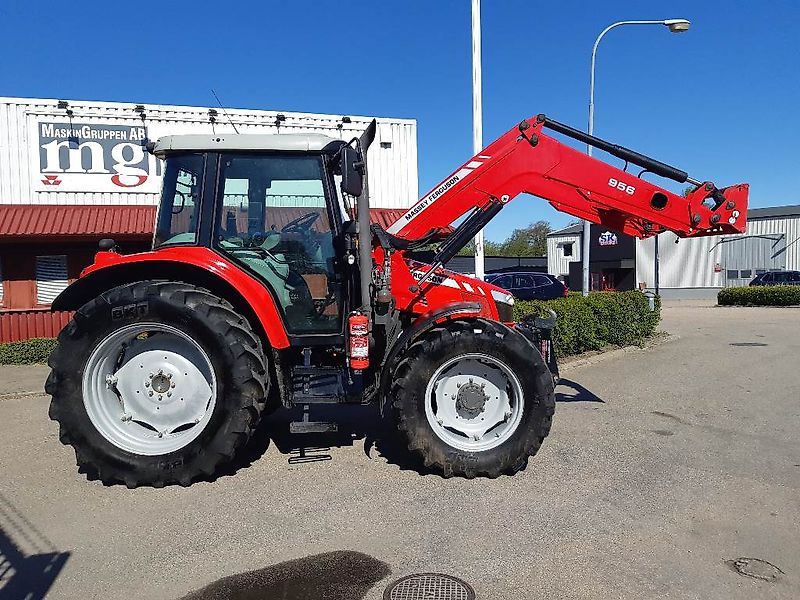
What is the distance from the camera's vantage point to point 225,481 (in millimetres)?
4672

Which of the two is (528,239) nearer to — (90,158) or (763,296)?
(763,296)

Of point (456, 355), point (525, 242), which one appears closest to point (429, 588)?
point (456, 355)

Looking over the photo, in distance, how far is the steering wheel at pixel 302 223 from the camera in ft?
16.2

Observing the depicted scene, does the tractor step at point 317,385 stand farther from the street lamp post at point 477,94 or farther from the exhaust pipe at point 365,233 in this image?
the street lamp post at point 477,94

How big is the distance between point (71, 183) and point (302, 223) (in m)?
10.3

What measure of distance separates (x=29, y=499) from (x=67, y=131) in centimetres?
1083

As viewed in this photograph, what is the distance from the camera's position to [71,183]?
12719mm

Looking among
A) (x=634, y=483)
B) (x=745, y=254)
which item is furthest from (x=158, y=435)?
(x=745, y=254)

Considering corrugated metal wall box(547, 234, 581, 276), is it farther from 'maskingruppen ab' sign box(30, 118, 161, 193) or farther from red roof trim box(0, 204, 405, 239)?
'maskingruppen ab' sign box(30, 118, 161, 193)

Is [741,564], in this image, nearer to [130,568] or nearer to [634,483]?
[634,483]

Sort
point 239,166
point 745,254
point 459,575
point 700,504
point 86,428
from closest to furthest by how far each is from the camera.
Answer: point 459,575, point 700,504, point 86,428, point 239,166, point 745,254

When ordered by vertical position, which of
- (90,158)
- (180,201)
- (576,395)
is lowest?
(576,395)

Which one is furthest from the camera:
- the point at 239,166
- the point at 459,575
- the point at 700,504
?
the point at 239,166

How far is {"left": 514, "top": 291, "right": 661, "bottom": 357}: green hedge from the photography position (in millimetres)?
10383
